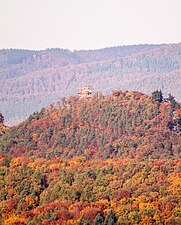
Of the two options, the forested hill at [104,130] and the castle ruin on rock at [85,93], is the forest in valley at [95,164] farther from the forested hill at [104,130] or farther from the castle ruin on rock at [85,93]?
the castle ruin on rock at [85,93]

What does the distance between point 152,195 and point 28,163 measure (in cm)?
2460

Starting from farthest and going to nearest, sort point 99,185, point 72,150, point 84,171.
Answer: point 72,150
point 84,171
point 99,185

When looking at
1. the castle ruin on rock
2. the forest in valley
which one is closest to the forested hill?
the forest in valley

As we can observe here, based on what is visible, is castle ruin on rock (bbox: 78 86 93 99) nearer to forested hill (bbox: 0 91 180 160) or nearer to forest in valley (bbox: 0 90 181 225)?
forest in valley (bbox: 0 90 181 225)

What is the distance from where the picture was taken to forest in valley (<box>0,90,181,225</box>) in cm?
7119

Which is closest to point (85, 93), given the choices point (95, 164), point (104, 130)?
point (104, 130)

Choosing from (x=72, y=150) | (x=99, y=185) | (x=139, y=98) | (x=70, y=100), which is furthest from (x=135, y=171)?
(x=70, y=100)

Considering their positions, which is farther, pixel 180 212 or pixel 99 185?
pixel 99 185

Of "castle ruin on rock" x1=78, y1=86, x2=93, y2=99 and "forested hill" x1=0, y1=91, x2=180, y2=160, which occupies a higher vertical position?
"castle ruin on rock" x1=78, y1=86, x2=93, y2=99

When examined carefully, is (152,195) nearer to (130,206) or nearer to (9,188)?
(130,206)

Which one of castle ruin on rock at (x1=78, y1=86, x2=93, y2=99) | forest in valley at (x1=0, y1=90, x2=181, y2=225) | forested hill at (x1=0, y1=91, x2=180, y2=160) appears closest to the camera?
forest in valley at (x1=0, y1=90, x2=181, y2=225)

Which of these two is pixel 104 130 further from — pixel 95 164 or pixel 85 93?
pixel 95 164

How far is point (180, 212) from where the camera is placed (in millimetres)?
69125

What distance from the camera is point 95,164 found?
94125 millimetres
